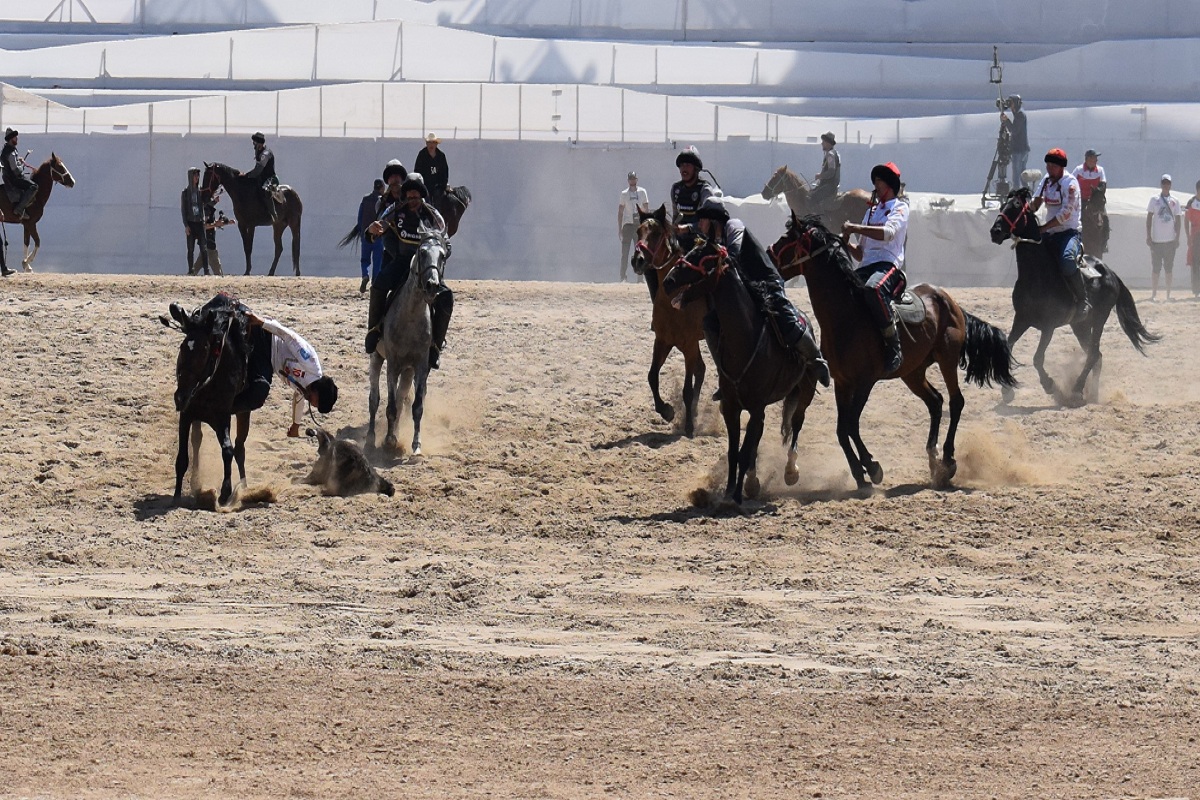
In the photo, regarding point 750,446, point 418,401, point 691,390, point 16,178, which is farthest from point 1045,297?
point 16,178

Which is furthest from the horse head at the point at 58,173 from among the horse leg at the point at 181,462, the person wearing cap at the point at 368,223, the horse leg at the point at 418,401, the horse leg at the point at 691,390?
the horse leg at the point at 181,462

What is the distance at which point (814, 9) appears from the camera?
4634cm

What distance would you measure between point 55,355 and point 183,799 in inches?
451

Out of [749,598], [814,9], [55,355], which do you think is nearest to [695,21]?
[814,9]

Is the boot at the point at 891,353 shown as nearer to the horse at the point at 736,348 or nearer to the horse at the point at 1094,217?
the horse at the point at 736,348

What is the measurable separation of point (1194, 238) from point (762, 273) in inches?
663

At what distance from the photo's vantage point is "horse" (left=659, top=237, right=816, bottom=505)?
1192 cm

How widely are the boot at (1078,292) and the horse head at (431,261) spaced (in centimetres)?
671

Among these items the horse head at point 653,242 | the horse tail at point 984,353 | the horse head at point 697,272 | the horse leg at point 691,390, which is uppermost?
the horse head at point 653,242

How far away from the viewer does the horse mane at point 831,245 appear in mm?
12617

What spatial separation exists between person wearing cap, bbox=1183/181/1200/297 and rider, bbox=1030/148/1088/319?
9.96 metres

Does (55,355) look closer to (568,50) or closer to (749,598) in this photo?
(749,598)

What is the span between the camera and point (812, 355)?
12508mm

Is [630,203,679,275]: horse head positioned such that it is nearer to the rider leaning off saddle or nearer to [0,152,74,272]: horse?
the rider leaning off saddle
